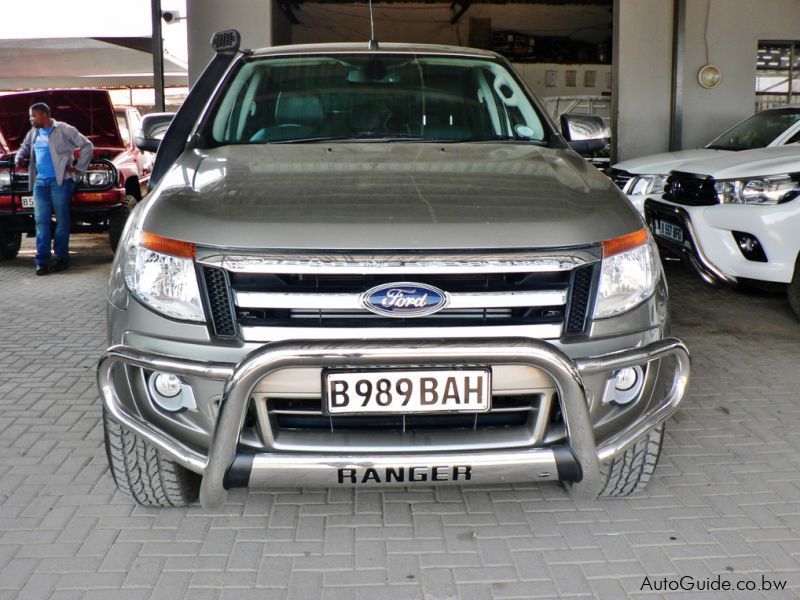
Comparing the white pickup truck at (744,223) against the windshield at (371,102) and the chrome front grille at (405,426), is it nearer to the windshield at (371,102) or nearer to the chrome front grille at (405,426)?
the windshield at (371,102)

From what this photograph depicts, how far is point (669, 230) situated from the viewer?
5973 mm

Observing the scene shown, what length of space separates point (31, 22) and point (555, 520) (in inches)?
654

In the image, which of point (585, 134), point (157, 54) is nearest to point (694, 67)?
point (157, 54)

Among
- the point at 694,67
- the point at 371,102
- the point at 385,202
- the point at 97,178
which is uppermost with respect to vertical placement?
the point at 694,67

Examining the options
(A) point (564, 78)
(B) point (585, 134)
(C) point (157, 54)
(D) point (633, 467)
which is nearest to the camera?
(D) point (633, 467)

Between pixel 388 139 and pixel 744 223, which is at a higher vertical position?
pixel 388 139

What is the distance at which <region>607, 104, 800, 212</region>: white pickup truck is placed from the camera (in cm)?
759

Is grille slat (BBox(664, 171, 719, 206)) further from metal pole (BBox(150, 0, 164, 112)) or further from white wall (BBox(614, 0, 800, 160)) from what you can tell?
metal pole (BBox(150, 0, 164, 112))

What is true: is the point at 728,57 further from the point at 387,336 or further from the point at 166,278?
the point at 166,278

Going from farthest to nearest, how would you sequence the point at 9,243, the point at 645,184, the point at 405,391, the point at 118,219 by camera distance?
1. the point at 9,243
2. the point at 118,219
3. the point at 645,184
4. the point at 405,391

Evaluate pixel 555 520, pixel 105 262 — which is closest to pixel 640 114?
pixel 105 262

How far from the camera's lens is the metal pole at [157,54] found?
10.8 m

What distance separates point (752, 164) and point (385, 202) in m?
3.92

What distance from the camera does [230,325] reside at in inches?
98.0
